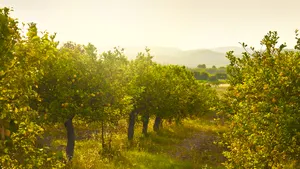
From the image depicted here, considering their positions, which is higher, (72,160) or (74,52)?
(74,52)

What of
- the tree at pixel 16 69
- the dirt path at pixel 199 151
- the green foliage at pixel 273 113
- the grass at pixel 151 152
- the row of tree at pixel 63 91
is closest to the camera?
the tree at pixel 16 69

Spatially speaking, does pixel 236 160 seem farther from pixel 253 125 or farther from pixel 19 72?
pixel 19 72

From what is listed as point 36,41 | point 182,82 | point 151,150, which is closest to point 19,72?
point 36,41

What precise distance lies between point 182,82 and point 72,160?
21227 millimetres

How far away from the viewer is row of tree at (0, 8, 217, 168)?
26.9ft

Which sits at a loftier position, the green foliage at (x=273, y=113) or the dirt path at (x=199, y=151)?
the green foliage at (x=273, y=113)

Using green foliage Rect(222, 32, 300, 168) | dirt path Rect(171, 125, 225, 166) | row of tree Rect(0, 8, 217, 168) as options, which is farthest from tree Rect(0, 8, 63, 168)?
dirt path Rect(171, 125, 225, 166)

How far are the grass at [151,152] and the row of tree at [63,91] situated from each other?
1.50 m

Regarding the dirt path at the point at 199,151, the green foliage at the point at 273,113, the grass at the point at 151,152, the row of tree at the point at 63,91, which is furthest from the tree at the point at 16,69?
the dirt path at the point at 199,151

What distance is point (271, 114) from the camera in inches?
451

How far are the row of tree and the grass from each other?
4.92 feet

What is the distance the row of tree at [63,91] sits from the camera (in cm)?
820

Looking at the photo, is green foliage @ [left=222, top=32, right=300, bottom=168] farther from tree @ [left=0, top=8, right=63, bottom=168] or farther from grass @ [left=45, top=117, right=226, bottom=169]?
tree @ [left=0, top=8, right=63, bottom=168]

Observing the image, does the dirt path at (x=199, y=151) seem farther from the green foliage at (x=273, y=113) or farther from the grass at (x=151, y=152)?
the green foliage at (x=273, y=113)
